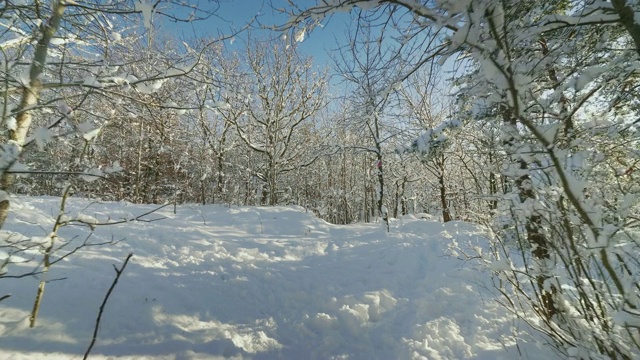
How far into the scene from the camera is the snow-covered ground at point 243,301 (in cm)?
269

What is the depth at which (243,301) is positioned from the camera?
400cm

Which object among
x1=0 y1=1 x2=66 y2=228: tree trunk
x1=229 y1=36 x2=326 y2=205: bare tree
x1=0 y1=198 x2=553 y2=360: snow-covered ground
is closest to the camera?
x1=0 y1=1 x2=66 y2=228: tree trunk

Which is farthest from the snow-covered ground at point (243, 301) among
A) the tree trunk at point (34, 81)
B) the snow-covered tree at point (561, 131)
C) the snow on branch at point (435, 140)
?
the snow on branch at point (435, 140)

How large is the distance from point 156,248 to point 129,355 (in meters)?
2.46

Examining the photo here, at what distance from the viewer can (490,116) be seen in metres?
4.89

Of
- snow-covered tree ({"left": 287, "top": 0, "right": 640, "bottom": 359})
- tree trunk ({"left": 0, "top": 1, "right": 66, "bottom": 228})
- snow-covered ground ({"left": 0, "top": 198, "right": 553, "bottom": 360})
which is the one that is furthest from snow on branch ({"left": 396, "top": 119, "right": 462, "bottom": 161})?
tree trunk ({"left": 0, "top": 1, "right": 66, "bottom": 228})

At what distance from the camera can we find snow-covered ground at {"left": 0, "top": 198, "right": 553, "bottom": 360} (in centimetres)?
269

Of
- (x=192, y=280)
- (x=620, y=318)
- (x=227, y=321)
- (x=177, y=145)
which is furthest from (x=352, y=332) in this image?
(x=177, y=145)

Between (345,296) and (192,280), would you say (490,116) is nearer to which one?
(345,296)

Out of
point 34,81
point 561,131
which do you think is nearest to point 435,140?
point 561,131

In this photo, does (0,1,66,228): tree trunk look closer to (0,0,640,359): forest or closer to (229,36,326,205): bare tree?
(0,0,640,359): forest

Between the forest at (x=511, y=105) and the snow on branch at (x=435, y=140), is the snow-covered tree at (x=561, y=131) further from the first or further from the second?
the snow on branch at (x=435, y=140)

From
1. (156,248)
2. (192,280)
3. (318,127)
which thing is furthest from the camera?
(318,127)

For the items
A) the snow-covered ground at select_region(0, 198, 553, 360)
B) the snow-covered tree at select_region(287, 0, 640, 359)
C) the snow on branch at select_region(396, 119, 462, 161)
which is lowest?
the snow-covered ground at select_region(0, 198, 553, 360)
